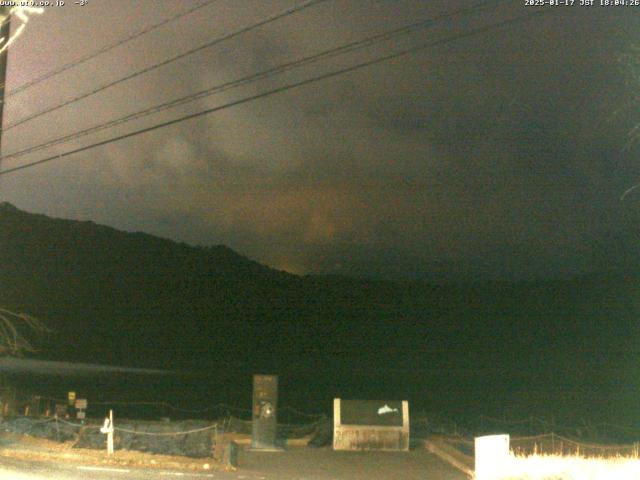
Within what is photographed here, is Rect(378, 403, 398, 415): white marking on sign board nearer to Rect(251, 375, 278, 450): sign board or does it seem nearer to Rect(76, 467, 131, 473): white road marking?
Rect(251, 375, 278, 450): sign board

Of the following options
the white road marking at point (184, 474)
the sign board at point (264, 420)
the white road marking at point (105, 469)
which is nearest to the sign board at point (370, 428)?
the sign board at point (264, 420)

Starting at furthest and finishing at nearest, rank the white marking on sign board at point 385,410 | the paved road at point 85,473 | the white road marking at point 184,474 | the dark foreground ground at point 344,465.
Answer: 1. the white marking on sign board at point 385,410
2. the dark foreground ground at point 344,465
3. the white road marking at point 184,474
4. the paved road at point 85,473

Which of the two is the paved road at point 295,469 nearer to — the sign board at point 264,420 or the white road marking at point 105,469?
the white road marking at point 105,469

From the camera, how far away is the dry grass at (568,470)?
13.6 meters

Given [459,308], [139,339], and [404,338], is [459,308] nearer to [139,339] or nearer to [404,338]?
[404,338]

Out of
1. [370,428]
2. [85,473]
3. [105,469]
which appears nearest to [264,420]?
[370,428]

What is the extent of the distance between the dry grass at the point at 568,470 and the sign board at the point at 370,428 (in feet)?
31.6

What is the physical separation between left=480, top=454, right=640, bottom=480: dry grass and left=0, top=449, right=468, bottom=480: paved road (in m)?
3.73

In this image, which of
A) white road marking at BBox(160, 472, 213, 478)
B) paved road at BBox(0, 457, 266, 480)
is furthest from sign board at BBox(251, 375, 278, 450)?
white road marking at BBox(160, 472, 213, 478)

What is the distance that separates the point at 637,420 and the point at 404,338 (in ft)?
340

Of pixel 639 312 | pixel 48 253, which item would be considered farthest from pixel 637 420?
pixel 48 253

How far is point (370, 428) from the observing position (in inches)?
1025

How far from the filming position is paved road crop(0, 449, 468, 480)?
59.2 feet

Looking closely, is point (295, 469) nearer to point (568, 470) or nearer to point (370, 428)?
point (370, 428)
